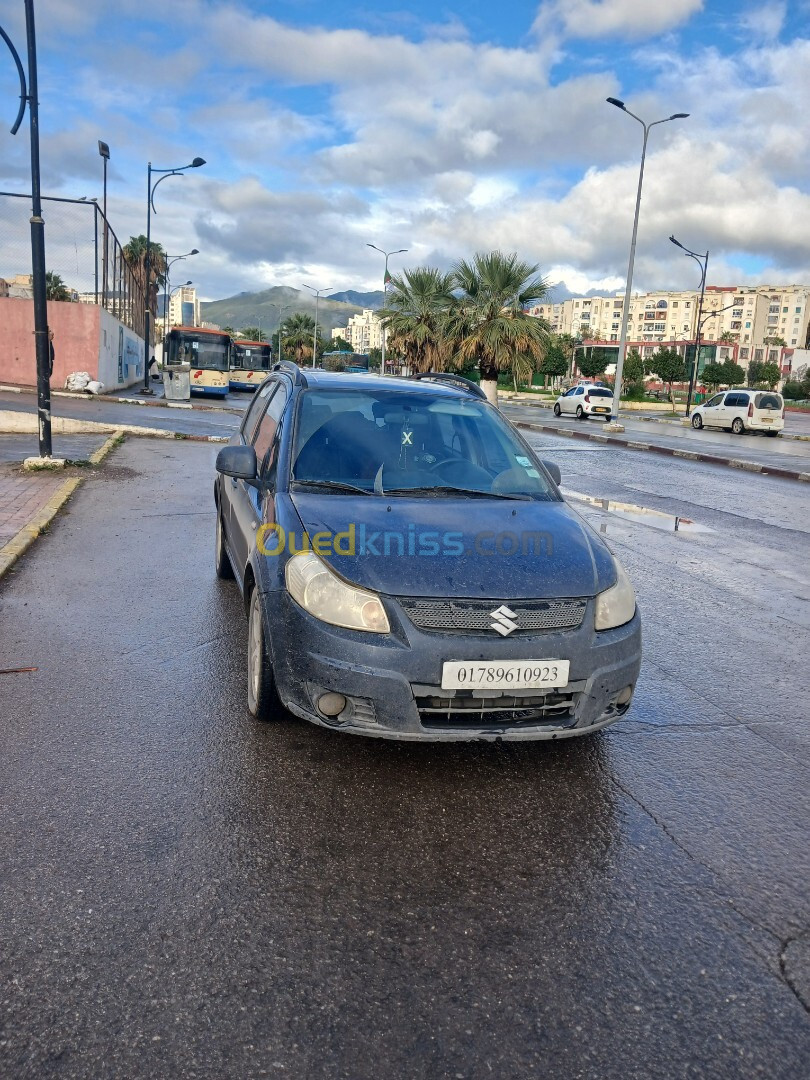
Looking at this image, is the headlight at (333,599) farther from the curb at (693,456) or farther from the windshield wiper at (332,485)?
the curb at (693,456)

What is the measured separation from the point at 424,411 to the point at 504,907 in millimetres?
2945

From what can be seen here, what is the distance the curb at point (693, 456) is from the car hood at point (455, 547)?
557 inches

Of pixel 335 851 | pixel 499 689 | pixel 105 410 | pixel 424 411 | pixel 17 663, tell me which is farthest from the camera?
pixel 105 410

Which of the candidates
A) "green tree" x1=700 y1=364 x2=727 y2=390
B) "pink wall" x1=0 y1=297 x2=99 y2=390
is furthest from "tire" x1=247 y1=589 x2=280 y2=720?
"green tree" x1=700 y1=364 x2=727 y2=390

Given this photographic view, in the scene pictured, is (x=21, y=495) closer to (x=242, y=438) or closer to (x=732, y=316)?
(x=242, y=438)

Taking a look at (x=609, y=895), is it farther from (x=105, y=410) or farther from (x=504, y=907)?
(x=105, y=410)

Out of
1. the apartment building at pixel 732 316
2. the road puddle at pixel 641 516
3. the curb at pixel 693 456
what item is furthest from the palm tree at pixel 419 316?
the apartment building at pixel 732 316

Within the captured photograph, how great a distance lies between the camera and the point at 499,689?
315 centimetres

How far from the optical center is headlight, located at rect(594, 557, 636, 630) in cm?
338

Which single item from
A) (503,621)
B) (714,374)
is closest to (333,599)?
(503,621)

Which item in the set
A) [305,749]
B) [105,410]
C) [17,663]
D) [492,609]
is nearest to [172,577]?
[17,663]

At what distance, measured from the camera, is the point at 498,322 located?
3234 cm

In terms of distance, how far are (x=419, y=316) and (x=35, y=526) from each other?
105ft

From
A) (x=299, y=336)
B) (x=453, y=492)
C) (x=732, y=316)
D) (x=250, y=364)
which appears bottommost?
(x=453, y=492)
